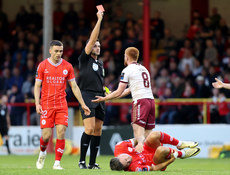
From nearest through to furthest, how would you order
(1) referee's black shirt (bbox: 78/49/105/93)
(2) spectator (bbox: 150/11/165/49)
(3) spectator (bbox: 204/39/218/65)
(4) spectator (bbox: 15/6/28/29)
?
(1) referee's black shirt (bbox: 78/49/105/93)
(3) spectator (bbox: 204/39/218/65)
(2) spectator (bbox: 150/11/165/49)
(4) spectator (bbox: 15/6/28/29)

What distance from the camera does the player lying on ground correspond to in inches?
400

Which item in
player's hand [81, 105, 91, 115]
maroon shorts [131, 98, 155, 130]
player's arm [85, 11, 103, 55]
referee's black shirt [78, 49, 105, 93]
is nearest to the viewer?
maroon shorts [131, 98, 155, 130]

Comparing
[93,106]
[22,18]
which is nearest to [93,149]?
[93,106]

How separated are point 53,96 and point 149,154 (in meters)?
1.92

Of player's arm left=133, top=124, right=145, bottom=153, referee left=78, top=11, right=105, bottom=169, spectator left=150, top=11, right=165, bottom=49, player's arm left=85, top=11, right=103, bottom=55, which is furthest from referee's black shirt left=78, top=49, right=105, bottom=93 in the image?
spectator left=150, top=11, right=165, bottom=49

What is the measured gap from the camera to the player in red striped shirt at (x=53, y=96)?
1068 cm

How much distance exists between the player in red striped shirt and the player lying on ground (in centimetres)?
99

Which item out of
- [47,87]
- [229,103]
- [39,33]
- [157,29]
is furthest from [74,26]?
[47,87]

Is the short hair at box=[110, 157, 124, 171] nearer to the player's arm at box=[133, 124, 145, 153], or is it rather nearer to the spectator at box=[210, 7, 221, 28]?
the player's arm at box=[133, 124, 145, 153]

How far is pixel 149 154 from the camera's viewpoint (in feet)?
34.7

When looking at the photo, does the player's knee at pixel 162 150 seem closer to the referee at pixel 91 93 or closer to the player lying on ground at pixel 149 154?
the player lying on ground at pixel 149 154

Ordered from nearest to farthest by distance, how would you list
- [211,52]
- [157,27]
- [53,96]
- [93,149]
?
[53,96]
[93,149]
[211,52]
[157,27]

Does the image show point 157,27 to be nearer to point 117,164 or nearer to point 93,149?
point 93,149

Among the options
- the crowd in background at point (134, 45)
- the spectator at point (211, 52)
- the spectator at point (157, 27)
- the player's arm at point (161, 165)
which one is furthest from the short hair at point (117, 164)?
the spectator at point (157, 27)
